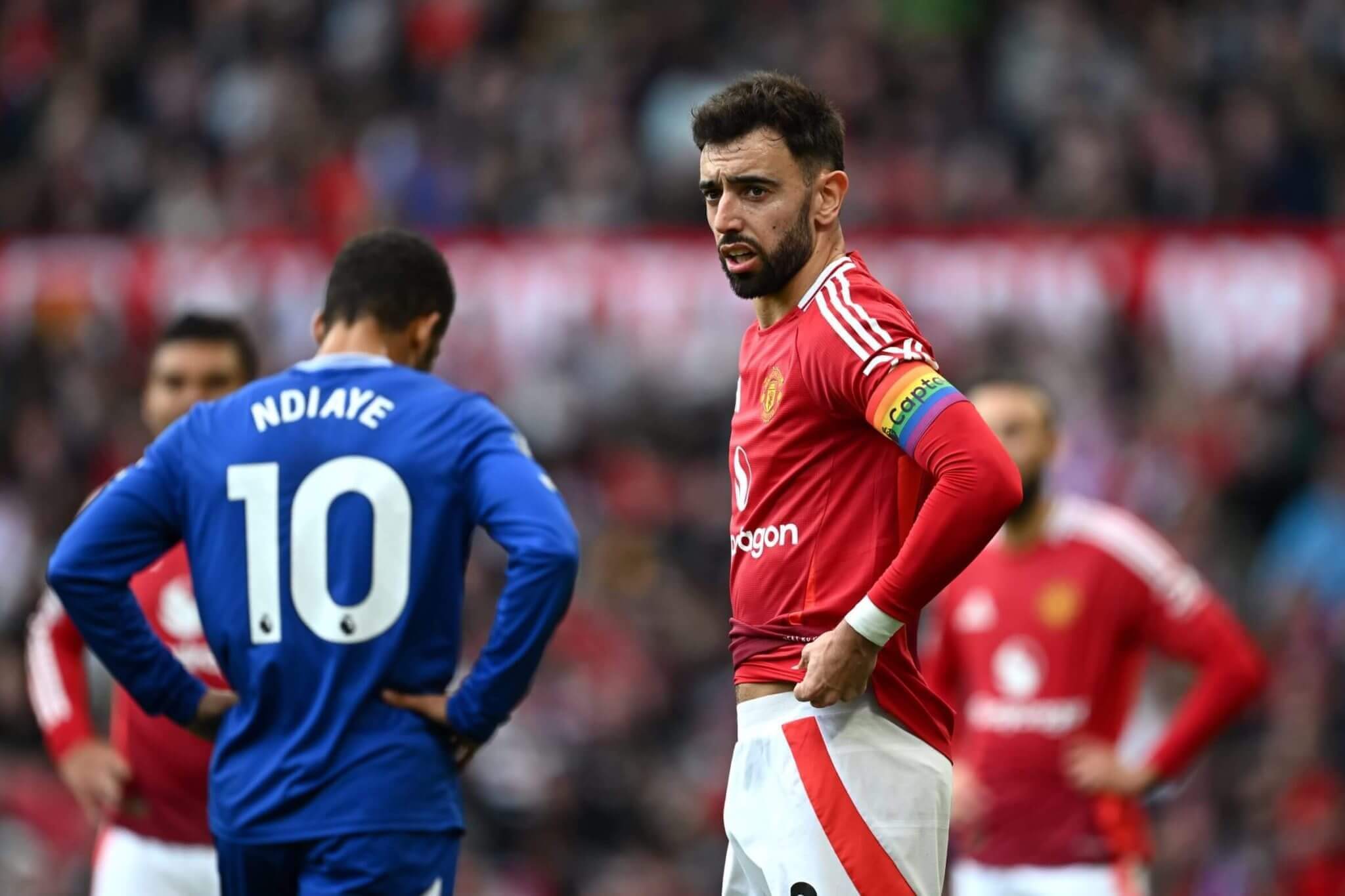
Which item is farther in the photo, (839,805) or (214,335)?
(214,335)

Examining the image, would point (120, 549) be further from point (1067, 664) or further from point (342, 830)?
point (1067, 664)

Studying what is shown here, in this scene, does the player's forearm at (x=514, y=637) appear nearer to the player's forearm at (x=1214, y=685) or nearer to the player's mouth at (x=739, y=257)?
the player's mouth at (x=739, y=257)

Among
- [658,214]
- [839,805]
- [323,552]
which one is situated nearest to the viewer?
[839,805]

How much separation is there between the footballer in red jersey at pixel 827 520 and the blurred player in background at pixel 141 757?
2.09 meters

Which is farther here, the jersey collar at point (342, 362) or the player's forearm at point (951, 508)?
the jersey collar at point (342, 362)

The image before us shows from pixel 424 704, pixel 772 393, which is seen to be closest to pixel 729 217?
pixel 772 393

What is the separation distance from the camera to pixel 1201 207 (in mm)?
12945

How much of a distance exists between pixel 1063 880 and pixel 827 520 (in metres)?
2.75

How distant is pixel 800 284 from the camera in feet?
14.5

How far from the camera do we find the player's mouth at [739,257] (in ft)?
14.4

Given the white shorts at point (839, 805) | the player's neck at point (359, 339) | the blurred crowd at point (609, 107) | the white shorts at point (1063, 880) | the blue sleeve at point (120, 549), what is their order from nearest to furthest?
the white shorts at point (839, 805) < the blue sleeve at point (120, 549) < the player's neck at point (359, 339) < the white shorts at point (1063, 880) < the blurred crowd at point (609, 107)

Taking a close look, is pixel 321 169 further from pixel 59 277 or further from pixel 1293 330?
pixel 1293 330

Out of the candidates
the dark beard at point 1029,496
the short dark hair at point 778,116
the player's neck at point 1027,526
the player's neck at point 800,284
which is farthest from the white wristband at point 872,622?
the player's neck at point 1027,526

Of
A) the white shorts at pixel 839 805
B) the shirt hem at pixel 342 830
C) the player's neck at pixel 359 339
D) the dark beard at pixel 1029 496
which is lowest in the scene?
the shirt hem at pixel 342 830
